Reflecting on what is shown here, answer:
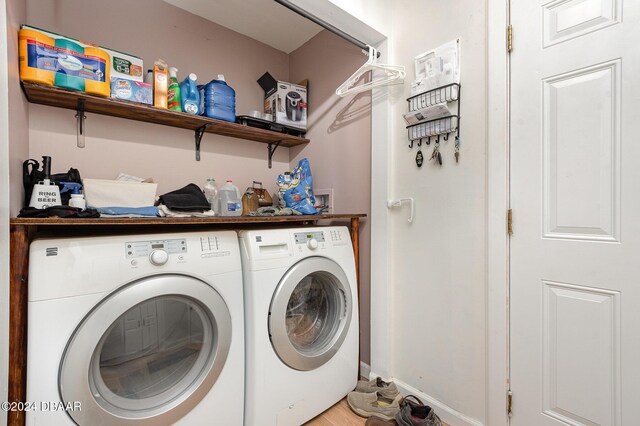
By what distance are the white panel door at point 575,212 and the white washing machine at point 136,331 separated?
124cm

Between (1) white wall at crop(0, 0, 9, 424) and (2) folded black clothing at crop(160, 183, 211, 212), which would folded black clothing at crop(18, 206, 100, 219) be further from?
(2) folded black clothing at crop(160, 183, 211, 212)

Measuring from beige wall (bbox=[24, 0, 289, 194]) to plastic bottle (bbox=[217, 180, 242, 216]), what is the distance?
354 millimetres

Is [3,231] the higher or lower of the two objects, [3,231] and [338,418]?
the higher

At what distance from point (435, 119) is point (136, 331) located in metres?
1.64

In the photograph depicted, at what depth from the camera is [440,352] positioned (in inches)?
57.1

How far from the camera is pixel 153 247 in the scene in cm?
104

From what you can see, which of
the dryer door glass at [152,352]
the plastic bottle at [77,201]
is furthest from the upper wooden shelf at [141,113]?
the dryer door glass at [152,352]

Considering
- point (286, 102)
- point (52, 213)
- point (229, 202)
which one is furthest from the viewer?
point (286, 102)

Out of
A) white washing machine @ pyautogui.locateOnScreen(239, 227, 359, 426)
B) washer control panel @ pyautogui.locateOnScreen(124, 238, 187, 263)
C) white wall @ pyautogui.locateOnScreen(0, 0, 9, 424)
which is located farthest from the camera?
white washing machine @ pyautogui.locateOnScreen(239, 227, 359, 426)

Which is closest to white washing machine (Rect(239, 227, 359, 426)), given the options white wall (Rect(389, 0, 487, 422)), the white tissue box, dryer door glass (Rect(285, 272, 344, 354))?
dryer door glass (Rect(285, 272, 344, 354))

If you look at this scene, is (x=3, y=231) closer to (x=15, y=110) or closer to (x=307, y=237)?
(x=15, y=110)

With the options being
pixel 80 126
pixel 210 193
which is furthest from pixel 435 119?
pixel 80 126

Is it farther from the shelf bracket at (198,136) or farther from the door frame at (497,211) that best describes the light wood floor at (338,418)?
the shelf bracket at (198,136)

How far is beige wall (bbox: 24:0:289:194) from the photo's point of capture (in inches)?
58.9
